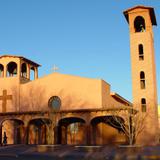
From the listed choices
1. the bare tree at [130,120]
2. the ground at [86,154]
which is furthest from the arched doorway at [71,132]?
the ground at [86,154]

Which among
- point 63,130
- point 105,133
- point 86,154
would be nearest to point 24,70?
point 63,130

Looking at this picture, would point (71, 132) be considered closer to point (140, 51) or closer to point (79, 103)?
point (79, 103)

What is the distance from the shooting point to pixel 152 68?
120ft

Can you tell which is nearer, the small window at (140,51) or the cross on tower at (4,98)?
the small window at (140,51)

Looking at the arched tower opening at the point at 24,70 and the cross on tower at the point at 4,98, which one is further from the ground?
the arched tower opening at the point at 24,70

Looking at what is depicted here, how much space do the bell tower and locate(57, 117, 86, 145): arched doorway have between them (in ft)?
24.2

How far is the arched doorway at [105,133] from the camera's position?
38219 mm

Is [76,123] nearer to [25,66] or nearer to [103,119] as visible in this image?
[103,119]

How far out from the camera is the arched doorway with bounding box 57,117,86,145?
3981 cm

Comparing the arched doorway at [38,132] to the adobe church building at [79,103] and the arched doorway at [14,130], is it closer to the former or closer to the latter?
the adobe church building at [79,103]

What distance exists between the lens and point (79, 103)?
127 feet

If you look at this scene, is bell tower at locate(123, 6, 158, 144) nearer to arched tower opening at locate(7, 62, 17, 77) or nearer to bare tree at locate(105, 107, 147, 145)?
bare tree at locate(105, 107, 147, 145)

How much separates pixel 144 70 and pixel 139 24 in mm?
6099

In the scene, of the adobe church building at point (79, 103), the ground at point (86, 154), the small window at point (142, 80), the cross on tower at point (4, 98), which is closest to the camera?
the ground at point (86, 154)
